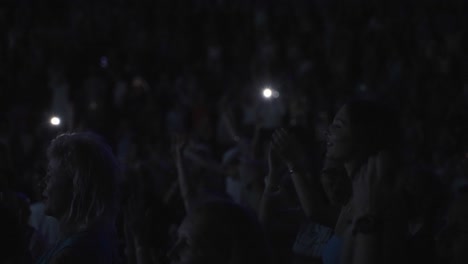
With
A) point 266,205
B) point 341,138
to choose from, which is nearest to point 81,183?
point 341,138

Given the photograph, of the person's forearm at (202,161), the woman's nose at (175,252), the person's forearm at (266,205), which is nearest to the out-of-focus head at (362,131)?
the woman's nose at (175,252)

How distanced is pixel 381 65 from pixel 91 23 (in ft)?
17.2

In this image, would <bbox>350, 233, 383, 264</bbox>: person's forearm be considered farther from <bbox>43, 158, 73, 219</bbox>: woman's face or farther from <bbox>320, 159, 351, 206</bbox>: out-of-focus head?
<bbox>43, 158, 73, 219</bbox>: woman's face

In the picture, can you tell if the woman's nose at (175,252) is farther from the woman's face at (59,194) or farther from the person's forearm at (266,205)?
the person's forearm at (266,205)

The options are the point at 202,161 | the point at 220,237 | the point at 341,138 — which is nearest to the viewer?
the point at 220,237

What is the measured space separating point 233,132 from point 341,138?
4.18 m

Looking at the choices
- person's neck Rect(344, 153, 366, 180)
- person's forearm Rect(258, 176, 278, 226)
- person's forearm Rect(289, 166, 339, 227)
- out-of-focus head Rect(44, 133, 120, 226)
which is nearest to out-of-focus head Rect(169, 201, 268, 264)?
person's neck Rect(344, 153, 366, 180)

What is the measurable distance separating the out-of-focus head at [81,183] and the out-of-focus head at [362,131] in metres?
0.92

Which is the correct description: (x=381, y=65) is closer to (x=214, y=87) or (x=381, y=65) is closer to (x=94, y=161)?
(x=214, y=87)

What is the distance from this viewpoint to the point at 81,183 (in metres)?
2.99

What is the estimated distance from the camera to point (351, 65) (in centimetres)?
1180

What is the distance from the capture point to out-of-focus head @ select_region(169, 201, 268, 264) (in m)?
2.26

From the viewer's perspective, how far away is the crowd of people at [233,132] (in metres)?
2.70

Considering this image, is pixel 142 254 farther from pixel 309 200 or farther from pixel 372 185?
pixel 372 185
